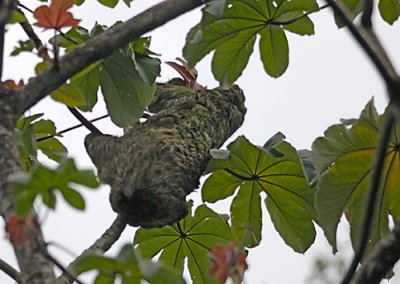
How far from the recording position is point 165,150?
154 centimetres

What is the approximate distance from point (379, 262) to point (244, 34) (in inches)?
32.4

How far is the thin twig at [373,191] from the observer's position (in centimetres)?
88

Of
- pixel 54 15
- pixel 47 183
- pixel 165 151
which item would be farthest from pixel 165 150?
pixel 47 183

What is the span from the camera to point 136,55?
1.64 meters

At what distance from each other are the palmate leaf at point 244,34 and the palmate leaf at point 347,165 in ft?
0.74

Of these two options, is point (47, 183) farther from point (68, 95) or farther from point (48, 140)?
point (48, 140)

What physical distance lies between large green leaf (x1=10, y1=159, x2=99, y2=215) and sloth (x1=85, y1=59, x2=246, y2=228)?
0.61 metres

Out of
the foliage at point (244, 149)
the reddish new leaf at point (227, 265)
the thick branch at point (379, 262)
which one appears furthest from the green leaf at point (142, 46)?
the reddish new leaf at point (227, 265)

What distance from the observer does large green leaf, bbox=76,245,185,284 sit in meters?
0.71

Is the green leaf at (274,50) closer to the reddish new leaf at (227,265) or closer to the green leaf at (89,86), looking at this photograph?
the green leaf at (89,86)

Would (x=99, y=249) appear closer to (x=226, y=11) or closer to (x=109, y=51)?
(x=226, y=11)

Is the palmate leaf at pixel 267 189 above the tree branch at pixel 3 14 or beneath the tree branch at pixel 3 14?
beneath

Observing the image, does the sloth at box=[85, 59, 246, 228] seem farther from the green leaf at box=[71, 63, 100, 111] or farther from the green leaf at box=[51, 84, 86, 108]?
the green leaf at box=[51, 84, 86, 108]

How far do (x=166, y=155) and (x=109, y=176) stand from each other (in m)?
0.11
